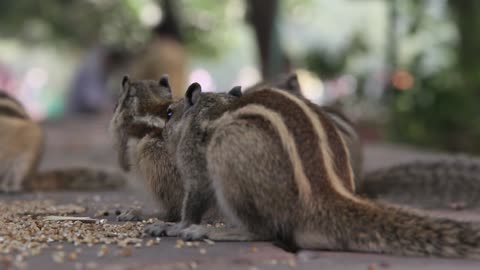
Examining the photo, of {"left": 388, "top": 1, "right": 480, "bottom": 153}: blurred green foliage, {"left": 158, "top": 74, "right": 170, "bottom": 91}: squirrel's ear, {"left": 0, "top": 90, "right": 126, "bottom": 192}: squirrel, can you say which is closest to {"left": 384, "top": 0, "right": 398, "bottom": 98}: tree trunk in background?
{"left": 388, "top": 1, "right": 480, "bottom": 153}: blurred green foliage

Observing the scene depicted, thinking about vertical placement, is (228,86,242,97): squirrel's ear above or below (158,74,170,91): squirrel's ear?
below

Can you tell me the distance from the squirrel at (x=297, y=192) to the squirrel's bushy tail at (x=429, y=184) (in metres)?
2.41

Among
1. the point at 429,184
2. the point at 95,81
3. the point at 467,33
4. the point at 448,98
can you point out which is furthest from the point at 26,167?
the point at 95,81

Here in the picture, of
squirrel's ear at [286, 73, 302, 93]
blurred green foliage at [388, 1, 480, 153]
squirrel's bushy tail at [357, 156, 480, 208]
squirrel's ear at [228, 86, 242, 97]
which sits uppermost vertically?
blurred green foliage at [388, 1, 480, 153]

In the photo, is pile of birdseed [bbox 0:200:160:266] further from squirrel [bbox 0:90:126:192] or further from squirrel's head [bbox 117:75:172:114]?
squirrel [bbox 0:90:126:192]

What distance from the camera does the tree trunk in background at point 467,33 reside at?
1494 centimetres

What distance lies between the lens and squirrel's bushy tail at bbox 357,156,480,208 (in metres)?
5.90

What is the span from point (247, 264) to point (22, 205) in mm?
2805

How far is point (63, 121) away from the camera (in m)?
17.6

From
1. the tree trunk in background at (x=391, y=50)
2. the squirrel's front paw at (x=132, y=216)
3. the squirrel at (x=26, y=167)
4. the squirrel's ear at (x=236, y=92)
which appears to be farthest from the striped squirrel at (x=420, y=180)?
the tree trunk in background at (x=391, y=50)

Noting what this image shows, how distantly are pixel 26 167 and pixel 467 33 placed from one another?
416 inches

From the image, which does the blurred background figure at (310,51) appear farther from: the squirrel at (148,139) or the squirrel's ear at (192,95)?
the squirrel's ear at (192,95)

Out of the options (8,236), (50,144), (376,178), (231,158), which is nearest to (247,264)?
(231,158)

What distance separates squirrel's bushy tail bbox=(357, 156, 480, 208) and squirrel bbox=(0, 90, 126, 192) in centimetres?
243
